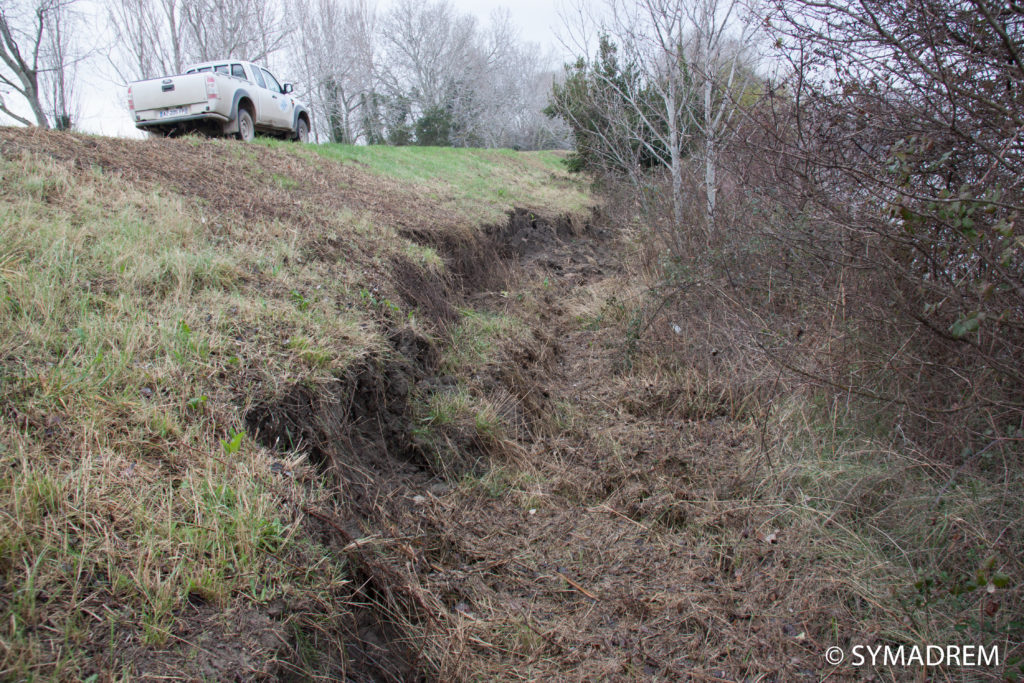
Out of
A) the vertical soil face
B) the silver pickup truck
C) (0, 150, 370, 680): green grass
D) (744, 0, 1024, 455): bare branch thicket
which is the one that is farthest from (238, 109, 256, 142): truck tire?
(744, 0, 1024, 455): bare branch thicket

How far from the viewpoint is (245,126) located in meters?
10.4

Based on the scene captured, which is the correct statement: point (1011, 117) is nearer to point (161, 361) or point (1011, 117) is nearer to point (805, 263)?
point (805, 263)

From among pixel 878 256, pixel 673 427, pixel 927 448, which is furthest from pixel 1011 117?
pixel 673 427

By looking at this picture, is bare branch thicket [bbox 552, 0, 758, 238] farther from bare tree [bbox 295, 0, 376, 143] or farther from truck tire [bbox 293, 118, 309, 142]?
bare tree [bbox 295, 0, 376, 143]

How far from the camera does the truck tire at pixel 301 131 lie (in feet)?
41.1

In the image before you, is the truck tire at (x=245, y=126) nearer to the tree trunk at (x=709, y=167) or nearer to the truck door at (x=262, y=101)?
the truck door at (x=262, y=101)

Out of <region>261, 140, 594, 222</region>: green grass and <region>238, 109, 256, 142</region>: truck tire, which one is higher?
<region>238, 109, 256, 142</region>: truck tire

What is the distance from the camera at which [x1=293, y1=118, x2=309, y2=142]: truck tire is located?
41.1 ft

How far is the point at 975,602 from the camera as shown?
237 centimetres

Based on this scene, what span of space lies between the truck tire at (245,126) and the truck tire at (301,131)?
1.76m

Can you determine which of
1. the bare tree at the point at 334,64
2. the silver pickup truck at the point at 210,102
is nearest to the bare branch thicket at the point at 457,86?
the bare tree at the point at 334,64

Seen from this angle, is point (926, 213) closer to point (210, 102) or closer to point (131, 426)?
point (131, 426)

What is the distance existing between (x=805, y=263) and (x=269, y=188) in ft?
19.2

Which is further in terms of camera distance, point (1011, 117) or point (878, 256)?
point (878, 256)
